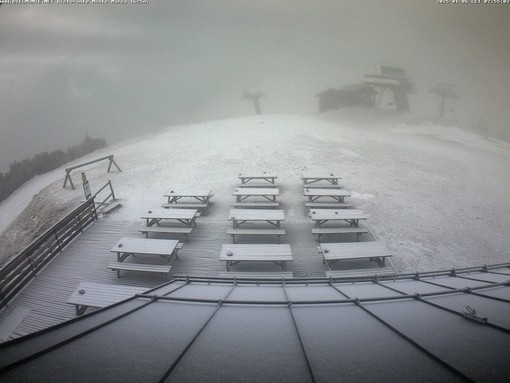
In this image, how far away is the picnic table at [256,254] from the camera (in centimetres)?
866

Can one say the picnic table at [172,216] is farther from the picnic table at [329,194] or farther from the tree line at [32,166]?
the tree line at [32,166]

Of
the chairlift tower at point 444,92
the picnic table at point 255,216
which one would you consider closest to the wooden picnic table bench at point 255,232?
the picnic table at point 255,216

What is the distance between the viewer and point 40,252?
9664 millimetres

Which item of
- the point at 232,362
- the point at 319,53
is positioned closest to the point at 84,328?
the point at 232,362

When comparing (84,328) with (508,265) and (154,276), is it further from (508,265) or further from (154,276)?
(508,265)

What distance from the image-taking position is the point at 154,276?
9.06m

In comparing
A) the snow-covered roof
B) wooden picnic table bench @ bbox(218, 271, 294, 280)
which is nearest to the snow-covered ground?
wooden picnic table bench @ bbox(218, 271, 294, 280)

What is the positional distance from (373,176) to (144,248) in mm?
15999

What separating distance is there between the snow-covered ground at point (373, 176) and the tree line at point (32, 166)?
202 cm

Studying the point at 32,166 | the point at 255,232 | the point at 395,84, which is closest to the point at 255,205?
the point at 255,232

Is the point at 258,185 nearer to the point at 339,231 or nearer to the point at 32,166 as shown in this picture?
the point at 339,231

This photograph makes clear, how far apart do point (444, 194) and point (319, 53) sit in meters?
161

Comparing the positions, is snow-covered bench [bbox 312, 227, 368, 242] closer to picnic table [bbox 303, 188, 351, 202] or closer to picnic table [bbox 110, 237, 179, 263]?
picnic table [bbox 303, 188, 351, 202]

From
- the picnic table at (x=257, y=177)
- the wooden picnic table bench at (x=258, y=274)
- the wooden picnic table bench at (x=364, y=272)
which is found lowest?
the wooden picnic table bench at (x=364, y=272)
